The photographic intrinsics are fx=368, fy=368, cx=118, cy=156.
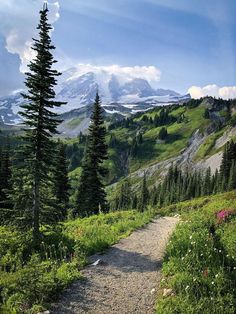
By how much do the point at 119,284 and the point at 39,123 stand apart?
37.2ft

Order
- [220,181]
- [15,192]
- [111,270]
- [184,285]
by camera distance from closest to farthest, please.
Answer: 1. [184,285]
2. [111,270]
3. [15,192]
4. [220,181]

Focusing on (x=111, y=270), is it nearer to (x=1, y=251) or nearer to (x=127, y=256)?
(x=127, y=256)

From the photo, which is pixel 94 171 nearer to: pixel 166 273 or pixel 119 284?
pixel 166 273

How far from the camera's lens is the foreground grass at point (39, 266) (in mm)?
10398

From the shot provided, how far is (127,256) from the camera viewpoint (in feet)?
53.5

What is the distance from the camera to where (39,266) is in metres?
12.4

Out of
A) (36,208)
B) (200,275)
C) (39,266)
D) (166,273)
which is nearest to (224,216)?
(166,273)

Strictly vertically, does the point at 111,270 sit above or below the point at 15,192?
below

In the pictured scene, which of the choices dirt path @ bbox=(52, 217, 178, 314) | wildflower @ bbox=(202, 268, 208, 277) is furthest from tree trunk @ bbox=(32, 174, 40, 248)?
wildflower @ bbox=(202, 268, 208, 277)

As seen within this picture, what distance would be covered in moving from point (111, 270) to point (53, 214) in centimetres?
761

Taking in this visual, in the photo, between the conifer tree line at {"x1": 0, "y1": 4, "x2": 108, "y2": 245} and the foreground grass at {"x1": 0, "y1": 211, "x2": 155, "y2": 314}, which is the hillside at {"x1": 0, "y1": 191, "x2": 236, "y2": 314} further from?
the conifer tree line at {"x1": 0, "y1": 4, "x2": 108, "y2": 245}

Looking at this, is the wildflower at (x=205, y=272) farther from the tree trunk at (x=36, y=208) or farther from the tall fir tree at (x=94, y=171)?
the tall fir tree at (x=94, y=171)

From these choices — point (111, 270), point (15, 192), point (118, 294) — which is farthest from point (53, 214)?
point (118, 294)

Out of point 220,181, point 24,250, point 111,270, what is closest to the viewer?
point 111,270
